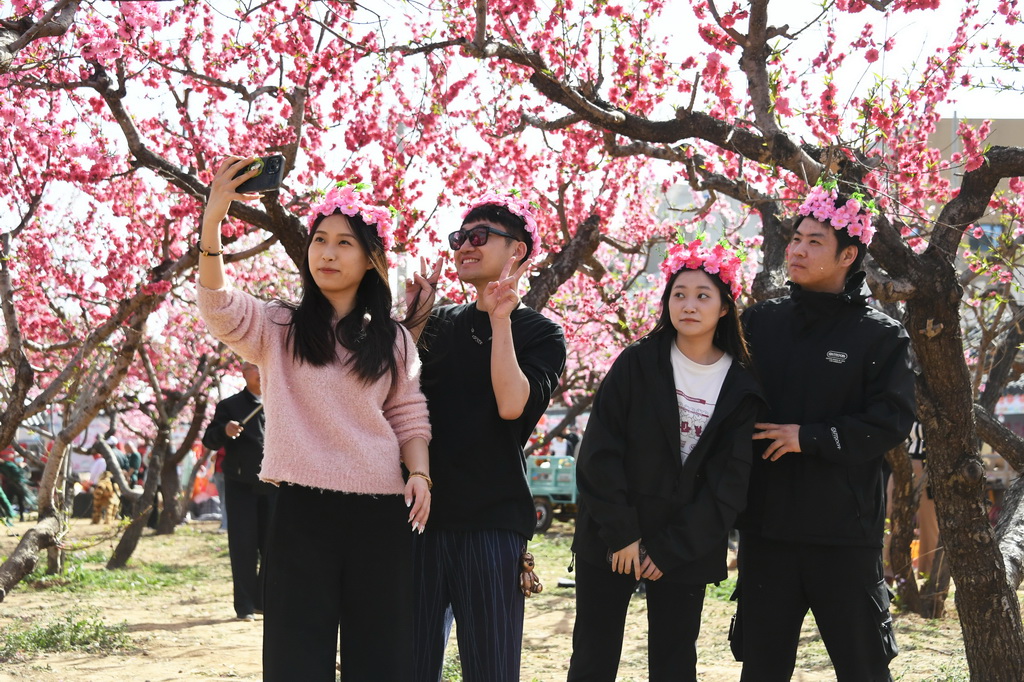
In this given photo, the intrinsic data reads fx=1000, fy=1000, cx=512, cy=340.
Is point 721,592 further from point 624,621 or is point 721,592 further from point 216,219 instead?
point 216,219

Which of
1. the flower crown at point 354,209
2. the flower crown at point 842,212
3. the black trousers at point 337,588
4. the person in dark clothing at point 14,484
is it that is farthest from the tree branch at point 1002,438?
the person in dark clothing at point 14,484

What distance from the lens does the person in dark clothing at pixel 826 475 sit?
9.29ft

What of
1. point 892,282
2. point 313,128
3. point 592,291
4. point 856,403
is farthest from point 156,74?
point 856,403

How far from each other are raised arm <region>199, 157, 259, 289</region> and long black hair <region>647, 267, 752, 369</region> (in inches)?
50.8

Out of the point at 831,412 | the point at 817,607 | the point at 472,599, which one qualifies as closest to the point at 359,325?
the point at 472,599

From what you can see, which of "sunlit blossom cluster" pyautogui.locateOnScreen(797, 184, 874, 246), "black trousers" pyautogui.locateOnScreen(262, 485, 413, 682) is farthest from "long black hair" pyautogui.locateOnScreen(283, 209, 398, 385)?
"sunlit blossom cluster" pyautogui.locateOnScreen(797, 184, 874, 246)

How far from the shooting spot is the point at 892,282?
393 cm

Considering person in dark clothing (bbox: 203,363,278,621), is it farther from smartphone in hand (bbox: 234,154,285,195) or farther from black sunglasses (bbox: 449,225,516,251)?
smartphone in hand (bbox: 234,154,285,195)

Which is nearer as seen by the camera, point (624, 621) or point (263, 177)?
point (263, 177)

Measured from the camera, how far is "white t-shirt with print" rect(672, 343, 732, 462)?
290cm

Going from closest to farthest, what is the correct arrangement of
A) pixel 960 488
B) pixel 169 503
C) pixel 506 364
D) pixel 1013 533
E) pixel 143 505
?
pixel 506 364, pixel 960 488, pixel 1013 533, pixel 143 505, pixel 169 503

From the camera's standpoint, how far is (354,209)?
273 centimetres

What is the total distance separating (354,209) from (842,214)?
59.6 inches

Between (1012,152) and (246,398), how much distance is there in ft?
16.2
